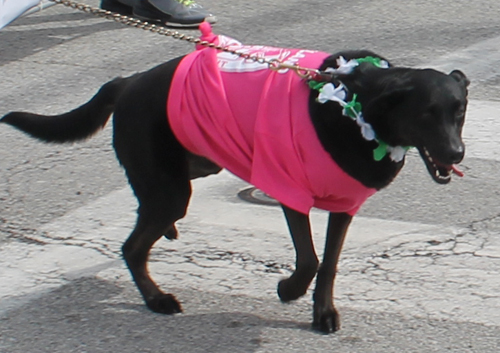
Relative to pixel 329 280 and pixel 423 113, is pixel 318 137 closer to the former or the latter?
pixel 423 113

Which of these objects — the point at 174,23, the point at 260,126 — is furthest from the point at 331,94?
the point at 174,23

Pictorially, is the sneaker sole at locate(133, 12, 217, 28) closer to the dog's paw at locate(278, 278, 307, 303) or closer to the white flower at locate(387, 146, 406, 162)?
the dog's paw at locate(278, 278, 307, 303)

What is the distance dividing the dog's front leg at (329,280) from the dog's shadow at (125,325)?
8cm

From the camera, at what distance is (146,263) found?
12.0 ft

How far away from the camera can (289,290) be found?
11.4ft

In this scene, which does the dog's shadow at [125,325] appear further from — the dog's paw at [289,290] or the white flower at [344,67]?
the white flower at [344,67]

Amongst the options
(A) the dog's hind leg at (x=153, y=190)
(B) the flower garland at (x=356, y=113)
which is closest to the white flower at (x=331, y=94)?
(B) the flower garland at (x=356, y=113)

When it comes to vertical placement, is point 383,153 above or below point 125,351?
above

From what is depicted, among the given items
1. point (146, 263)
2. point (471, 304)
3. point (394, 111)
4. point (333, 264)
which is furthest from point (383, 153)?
point (146, 263)

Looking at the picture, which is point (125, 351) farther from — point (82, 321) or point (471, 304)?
point (471, 304)

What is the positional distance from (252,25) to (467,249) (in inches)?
159

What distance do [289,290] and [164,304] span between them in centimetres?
48

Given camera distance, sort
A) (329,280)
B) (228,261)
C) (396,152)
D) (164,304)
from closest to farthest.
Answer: (396,152)
(329,280)
(164,304)
(228,261)

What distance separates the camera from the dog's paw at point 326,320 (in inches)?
135
